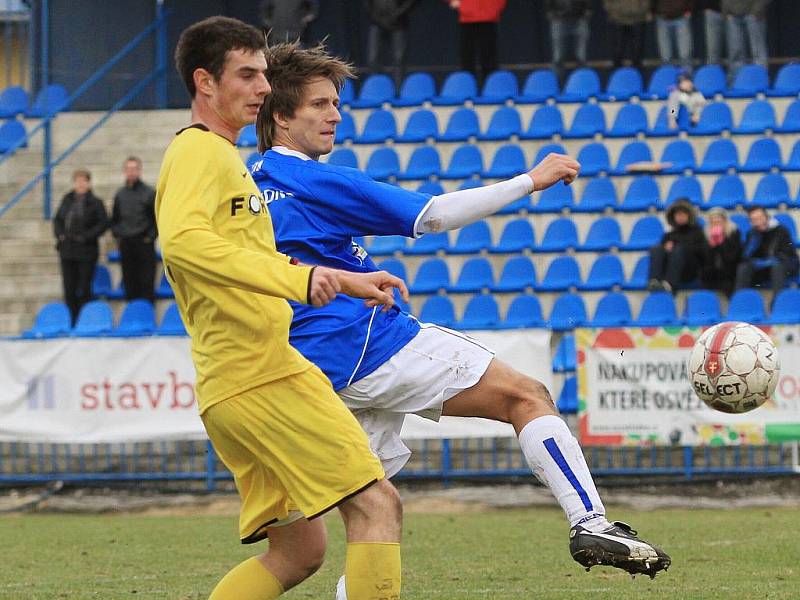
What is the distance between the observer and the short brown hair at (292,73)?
5344 mm

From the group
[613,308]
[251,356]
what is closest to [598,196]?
[613,308]

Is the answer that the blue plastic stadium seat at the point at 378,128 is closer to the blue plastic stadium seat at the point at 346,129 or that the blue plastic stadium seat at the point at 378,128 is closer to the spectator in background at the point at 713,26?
the blue plastic stadium seat at the point at 346,129

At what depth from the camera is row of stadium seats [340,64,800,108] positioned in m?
18.1

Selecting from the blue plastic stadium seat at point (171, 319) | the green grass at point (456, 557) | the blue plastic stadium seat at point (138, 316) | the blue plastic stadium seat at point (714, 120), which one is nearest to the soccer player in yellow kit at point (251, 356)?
the green grass at point (456, 557)

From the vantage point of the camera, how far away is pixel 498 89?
18391mm

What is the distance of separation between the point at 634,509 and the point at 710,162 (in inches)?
241

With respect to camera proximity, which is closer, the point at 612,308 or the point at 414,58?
the point at 612,308

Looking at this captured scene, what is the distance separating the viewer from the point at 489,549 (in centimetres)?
913

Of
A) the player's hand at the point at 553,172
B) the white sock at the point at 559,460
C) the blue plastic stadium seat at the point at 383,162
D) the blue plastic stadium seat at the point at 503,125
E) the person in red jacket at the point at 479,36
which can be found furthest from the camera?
the person in red jacket at the point at 479,36

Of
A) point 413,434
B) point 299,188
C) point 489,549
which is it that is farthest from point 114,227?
point 299,188

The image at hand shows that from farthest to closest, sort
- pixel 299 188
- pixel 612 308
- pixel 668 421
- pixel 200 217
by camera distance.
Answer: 1. pixel 612 308
2. pixel 668 421
3. pixel 299 188
4. pixel 200 217

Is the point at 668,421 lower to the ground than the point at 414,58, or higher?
lower

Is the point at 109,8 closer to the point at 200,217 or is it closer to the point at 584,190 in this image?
the point at 584,190

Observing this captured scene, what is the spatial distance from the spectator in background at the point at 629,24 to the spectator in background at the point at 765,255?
4.71 meters
